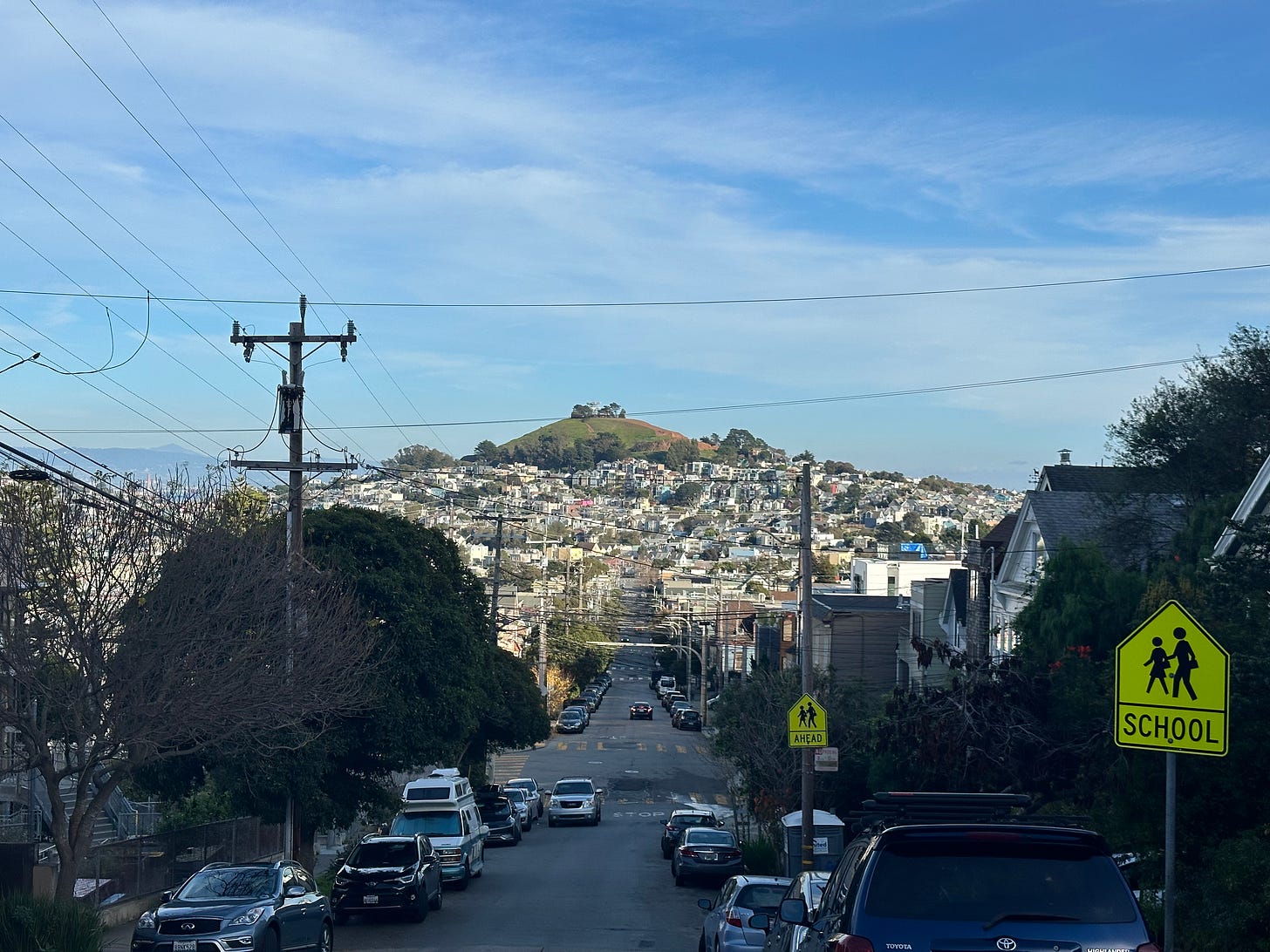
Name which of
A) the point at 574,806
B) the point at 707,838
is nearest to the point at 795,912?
the point at 707,838

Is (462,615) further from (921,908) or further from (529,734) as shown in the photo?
(921,908)

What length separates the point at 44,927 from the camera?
15094mm

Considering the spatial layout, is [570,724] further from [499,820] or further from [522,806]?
[499,820]

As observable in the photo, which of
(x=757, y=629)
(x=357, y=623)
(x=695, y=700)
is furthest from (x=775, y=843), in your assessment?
(x=695, y=700)

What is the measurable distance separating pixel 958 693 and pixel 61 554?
15477mm

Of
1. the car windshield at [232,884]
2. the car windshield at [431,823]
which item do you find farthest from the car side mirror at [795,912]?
the car windshield at [431,823]

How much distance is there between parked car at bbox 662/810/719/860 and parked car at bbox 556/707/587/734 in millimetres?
49405

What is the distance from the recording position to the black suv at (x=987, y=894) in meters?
6.98

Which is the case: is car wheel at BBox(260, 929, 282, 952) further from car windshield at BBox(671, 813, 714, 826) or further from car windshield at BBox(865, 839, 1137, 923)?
car windshield at BBox(671, 813, 714, 826)

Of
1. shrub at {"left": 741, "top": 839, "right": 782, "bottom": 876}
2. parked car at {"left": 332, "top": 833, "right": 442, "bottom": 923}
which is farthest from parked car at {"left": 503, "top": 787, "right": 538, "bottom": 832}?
parked car at {"left": 332, "top": 833, "right": 442, "bottom": 923}

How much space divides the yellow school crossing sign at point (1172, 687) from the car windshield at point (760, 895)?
8566 mm

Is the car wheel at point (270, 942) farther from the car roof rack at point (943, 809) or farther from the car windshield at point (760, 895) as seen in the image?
the car roof rack at point (943, 809)

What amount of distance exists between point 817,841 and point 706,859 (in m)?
4.61

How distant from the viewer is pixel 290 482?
2678 cm
